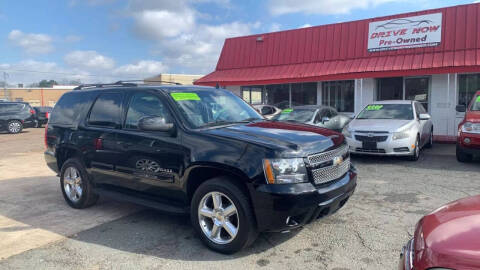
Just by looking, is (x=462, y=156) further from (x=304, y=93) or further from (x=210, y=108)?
(x=304, y=93)

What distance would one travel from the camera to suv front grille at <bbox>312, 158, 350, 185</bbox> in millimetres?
3749

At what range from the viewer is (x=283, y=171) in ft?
11.7

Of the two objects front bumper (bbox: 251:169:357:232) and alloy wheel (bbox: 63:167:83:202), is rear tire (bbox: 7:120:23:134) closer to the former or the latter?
alloy wheel (bbox: 63:167:83:202)

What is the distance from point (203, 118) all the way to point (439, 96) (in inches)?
464

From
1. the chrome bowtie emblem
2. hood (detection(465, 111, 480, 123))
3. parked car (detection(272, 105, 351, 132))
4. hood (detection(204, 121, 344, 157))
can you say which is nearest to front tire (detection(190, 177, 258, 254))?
hood (detection(204, 121, 344, 157))

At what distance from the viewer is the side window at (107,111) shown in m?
5.00

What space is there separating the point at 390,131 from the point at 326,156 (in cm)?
548

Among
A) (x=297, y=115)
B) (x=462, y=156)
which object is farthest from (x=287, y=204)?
(x=297, y=115)

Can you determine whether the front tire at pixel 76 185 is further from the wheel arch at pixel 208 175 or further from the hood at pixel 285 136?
the hood at pixel 285 136

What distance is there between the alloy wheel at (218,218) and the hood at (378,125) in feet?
20.1

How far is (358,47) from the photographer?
586 inches

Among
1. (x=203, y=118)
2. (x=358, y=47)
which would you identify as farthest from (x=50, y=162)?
(x=358, y=47)

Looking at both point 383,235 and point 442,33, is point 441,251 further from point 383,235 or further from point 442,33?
point 442,33

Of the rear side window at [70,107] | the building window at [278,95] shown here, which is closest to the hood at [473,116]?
the rear side window at [70,107]
